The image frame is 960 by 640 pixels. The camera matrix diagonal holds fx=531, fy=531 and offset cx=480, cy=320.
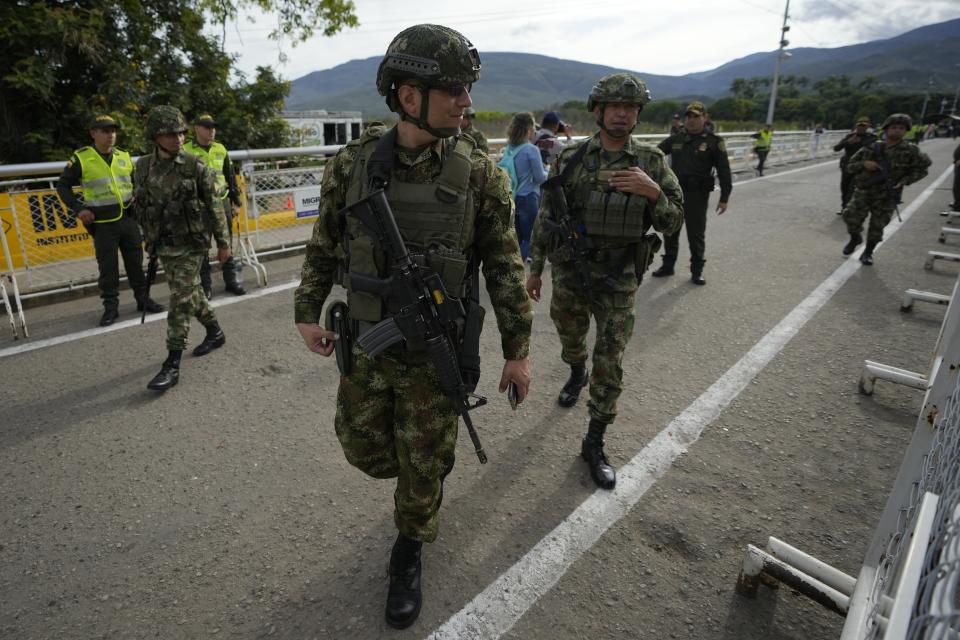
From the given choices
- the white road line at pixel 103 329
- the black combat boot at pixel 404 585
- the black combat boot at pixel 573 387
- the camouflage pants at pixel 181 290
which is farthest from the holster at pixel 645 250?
→ the white road line at pixel 103 329

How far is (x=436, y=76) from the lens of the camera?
1.71m

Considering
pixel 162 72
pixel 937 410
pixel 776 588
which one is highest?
pixel 162 72

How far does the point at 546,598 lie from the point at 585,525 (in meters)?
0.48

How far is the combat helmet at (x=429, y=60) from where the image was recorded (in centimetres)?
172

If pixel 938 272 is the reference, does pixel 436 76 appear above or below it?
above

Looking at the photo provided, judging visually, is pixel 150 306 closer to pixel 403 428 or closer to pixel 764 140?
pixel 403 428

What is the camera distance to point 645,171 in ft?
9.66

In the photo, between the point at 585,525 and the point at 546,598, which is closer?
the point at 546,598

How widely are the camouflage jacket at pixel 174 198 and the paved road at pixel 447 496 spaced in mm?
984

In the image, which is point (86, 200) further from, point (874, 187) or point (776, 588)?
point (874, 187)

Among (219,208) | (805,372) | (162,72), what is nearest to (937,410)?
(805,372)

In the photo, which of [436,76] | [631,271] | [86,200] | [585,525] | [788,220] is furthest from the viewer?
[788,220]

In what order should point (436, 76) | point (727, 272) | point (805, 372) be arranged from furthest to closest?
point (727, 272)
point (805, 372)
point (436, 76)

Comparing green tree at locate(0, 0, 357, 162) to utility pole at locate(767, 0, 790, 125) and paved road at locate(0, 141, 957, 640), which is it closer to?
paved road at locate(0, 141, 957, 640)
